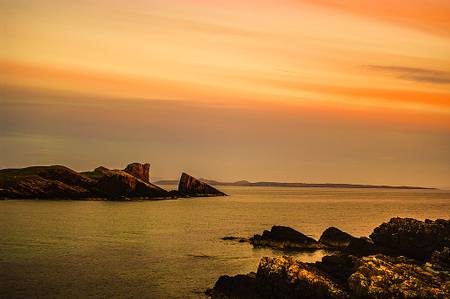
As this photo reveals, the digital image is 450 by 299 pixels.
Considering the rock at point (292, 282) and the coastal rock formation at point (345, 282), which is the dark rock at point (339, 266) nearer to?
the coastal rock formation at point (345, 282)

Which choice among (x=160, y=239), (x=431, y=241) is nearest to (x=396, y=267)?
(x=431, y=241)

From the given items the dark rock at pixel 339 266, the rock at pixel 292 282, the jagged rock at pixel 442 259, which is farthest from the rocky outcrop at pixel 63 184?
the jagged rock at pixel 442 259

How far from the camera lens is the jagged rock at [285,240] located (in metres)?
70.8

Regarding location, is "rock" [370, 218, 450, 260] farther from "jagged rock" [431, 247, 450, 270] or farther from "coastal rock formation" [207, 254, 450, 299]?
"coastal rock formation" [207, 254, 450, 299]

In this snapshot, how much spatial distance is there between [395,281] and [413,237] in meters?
24.4

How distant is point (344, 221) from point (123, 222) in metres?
51.7

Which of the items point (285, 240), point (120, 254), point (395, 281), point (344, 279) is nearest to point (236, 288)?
point (344, 279)

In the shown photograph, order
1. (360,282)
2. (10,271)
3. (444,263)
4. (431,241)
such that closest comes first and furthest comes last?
1. (360,282)
2. (444,263)
3. (10,271)
4. (431,241)

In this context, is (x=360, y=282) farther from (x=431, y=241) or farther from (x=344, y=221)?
(x=344, y=221)

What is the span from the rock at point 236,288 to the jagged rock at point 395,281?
7.48m

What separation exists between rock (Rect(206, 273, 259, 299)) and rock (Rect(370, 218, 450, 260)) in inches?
885

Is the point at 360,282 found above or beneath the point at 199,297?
above

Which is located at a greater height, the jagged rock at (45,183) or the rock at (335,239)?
the jagged rock at (45,183)

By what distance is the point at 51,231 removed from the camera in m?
84.2
